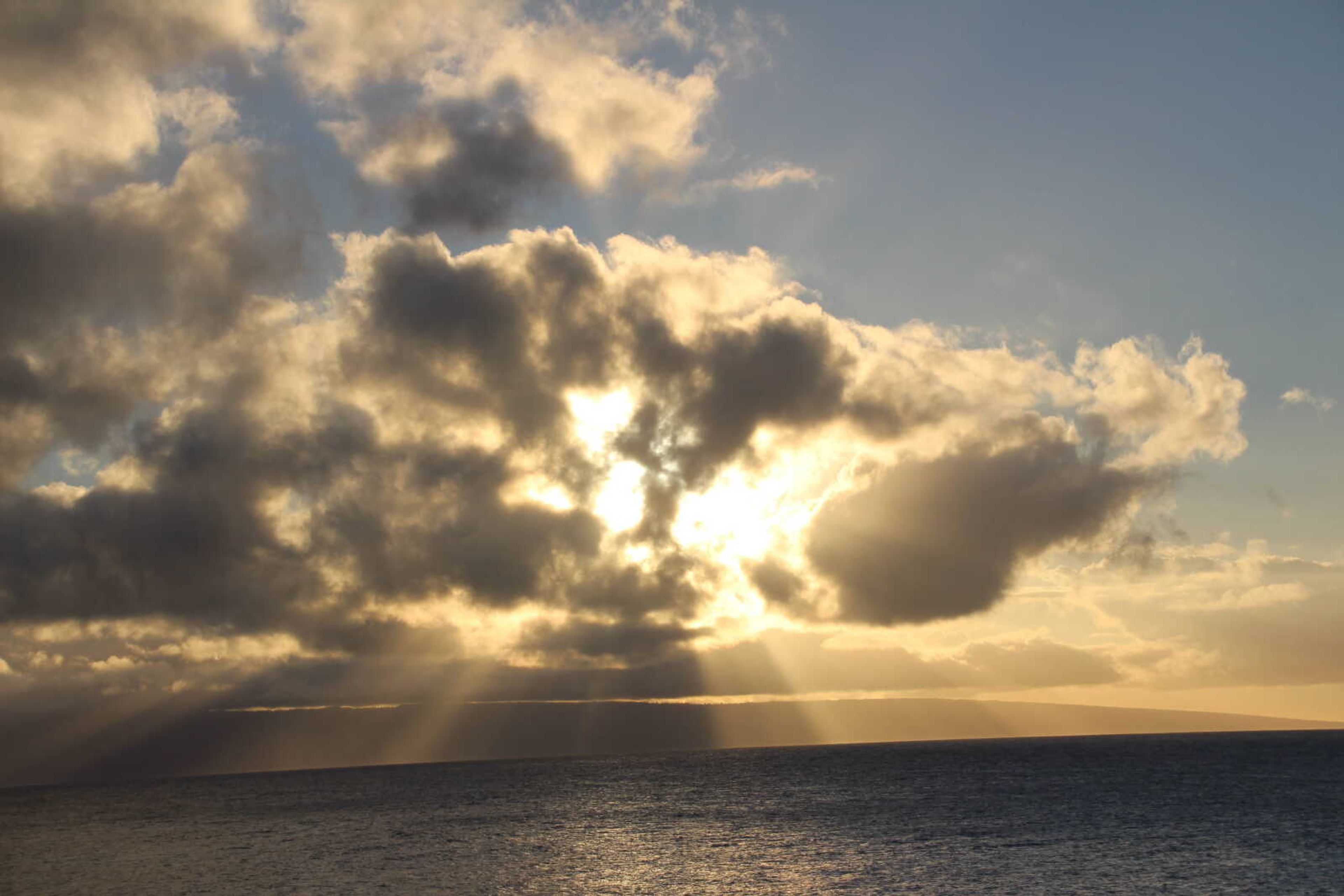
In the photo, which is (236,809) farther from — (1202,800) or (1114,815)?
(1202,800)

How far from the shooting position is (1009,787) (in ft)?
541

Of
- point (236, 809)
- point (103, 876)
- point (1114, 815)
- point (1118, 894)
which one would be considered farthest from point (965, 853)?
point (236, 809)

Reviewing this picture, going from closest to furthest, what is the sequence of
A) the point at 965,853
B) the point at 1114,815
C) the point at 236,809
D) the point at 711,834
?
the point at 965,853 < the point at 711,834 < the point at 1114,815 < the point at 236,809

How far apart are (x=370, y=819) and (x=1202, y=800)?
122m

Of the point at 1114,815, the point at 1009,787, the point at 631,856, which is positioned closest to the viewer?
the point at 631,856

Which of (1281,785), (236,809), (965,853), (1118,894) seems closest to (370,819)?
(236,809)

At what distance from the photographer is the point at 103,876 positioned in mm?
93438

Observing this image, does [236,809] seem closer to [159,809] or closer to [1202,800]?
[159,809]

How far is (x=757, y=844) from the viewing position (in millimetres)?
97438

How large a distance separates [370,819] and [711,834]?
67458mm

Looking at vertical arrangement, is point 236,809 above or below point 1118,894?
below

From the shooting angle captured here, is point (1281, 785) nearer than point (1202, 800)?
No

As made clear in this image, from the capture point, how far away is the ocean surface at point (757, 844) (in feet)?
244

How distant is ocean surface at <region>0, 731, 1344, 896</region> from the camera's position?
244 feet
